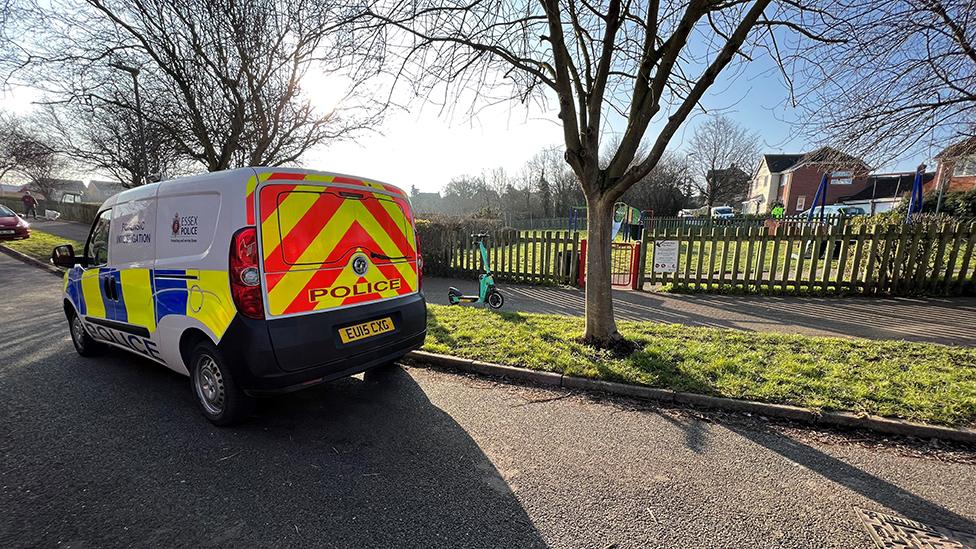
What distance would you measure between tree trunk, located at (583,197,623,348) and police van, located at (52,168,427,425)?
2029 millimetres

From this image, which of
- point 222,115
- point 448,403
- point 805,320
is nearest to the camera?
point 448,403

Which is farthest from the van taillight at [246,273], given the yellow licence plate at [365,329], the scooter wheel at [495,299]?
the scooter wheel at [495,299]

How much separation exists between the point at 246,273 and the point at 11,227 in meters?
22.5

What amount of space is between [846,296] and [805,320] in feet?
8.05

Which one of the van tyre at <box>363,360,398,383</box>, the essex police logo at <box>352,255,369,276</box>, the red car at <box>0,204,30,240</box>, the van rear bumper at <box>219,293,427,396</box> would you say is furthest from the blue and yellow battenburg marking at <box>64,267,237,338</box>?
the red car at <box>0,204,30,240</box>

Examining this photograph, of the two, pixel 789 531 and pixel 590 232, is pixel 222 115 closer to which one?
pixel 590 232

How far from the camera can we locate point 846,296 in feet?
24.8

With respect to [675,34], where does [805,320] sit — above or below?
below

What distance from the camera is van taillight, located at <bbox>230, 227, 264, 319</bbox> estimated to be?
8.86 feet

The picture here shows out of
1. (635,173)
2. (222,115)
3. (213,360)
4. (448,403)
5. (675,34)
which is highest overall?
(222,115)

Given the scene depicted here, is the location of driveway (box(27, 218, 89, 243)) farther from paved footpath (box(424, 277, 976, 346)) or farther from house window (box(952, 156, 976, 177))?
house window (box(952, 156, 976, 177))

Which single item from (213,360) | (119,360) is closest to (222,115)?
(119,360)

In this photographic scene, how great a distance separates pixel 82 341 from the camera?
4676 mm

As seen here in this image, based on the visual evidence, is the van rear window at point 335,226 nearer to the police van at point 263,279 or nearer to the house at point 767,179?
the police van at point 263,279
